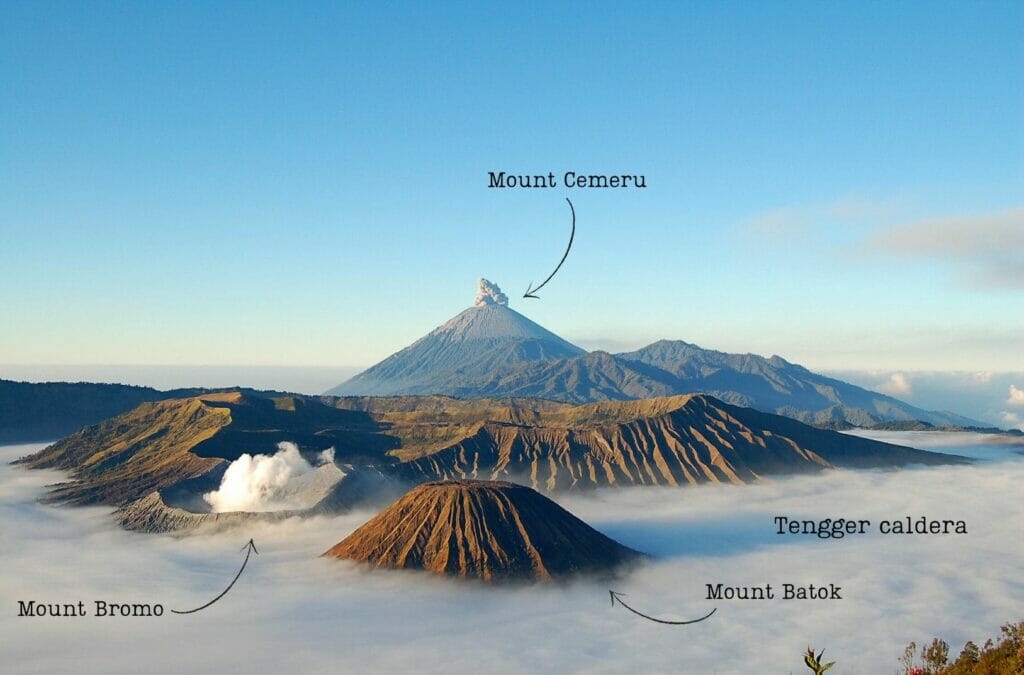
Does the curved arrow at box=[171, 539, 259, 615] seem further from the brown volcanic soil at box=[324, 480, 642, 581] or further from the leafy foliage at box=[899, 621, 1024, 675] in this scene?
the leafy foliage at box=[899, 621, 1024, 675]

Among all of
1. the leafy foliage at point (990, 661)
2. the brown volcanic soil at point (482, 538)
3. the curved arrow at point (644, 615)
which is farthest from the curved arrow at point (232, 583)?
the leafy foliage at point (990, 661)

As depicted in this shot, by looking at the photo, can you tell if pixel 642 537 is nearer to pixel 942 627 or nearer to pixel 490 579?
pixel 490 579

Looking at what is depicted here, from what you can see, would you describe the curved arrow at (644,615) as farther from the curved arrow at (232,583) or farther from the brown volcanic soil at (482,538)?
the curved arrow at (232,583)

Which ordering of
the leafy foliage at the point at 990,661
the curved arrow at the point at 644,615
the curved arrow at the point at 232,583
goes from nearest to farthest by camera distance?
the leafy foliage at the point at 990,661 → the curved arrow at the point at 644,615 → the curved arrow at the point at 232,583

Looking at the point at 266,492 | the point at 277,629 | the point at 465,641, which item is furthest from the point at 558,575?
the point at 266,492

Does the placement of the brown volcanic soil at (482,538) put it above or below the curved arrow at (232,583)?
above

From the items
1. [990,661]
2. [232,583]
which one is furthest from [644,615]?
[232,583]

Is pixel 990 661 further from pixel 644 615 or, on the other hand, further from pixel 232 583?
pixel 232 583

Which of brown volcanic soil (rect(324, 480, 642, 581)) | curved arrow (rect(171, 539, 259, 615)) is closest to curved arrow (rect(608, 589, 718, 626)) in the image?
brown volcanic soil (rect(324, 480, 642, 581))
